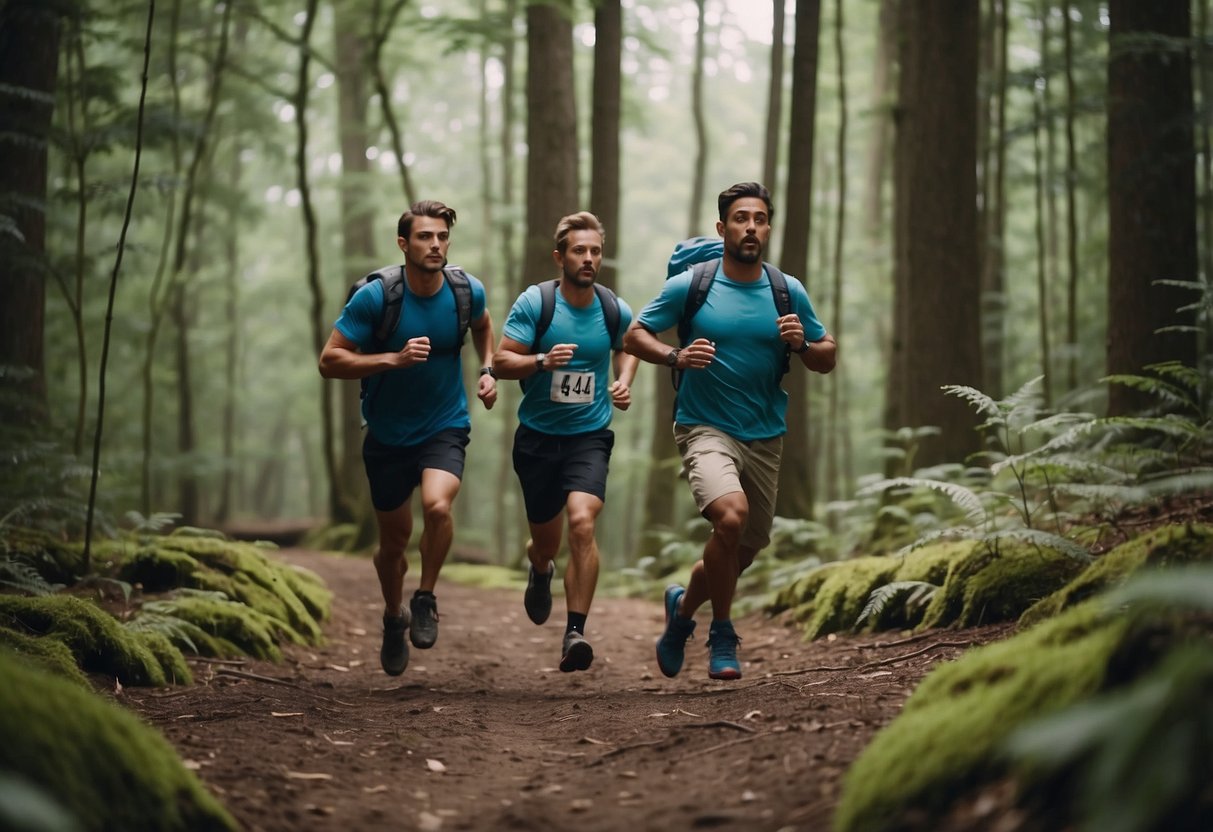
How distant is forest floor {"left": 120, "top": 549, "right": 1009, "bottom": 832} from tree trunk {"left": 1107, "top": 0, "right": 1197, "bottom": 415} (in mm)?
3746

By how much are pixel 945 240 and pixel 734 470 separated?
4.99 metres

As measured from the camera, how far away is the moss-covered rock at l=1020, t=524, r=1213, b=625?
14.9 ft

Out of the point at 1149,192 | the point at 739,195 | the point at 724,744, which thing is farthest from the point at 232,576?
the point at 1149,192

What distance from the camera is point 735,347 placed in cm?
663

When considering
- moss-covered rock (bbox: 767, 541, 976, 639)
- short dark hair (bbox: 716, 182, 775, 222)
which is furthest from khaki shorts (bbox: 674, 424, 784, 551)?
short dark hair (bbox: 716, 182, 775, 222)

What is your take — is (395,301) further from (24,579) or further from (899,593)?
(899,593)

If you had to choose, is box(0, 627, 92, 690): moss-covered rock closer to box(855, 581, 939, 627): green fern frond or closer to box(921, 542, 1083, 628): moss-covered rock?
box(855, 581, 939, 627): green fern frond

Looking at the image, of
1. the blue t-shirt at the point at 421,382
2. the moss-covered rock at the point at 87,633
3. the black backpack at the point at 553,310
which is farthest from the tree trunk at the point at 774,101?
the moss-covered rock at the point at 87,633

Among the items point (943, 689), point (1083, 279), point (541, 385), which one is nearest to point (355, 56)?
point (1083, 279)

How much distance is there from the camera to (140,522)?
814cm

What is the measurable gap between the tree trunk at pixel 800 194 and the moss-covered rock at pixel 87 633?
7505mm

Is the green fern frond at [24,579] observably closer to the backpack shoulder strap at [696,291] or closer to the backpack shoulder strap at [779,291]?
the backpack shoulder strap at [696,291]

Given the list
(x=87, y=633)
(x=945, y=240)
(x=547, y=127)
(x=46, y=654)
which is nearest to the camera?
(x=46, y=654)

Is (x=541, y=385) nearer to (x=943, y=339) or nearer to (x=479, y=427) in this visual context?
(x=943, y=339)
